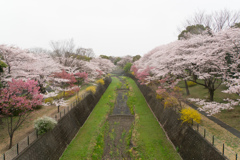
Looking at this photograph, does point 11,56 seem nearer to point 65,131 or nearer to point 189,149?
point 65,131

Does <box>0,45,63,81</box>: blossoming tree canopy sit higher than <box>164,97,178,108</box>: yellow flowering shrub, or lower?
higher

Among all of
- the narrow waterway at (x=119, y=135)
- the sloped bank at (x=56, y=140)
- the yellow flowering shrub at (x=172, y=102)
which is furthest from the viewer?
the yellow flowering shrub at (x=172, y=102)

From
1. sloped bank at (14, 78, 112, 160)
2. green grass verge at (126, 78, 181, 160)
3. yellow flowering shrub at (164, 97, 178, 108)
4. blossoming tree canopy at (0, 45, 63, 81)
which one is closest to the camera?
sloped bank at (14, 78, 112, 160)

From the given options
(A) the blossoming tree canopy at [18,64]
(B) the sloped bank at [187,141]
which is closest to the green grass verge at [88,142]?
(B) the sloped bank at [187,141]

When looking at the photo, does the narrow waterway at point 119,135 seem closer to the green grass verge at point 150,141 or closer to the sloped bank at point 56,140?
the green grass verge at point 150,141

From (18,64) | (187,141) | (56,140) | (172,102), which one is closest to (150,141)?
(187,141)

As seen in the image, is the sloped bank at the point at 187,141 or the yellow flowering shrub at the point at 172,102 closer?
the sloped bank at the point at 187,141

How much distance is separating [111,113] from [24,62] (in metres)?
14.5

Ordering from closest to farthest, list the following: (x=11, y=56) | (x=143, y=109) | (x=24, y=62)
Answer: (x=11, y=56) → (x=24, y=62) → (x=143, y=109)

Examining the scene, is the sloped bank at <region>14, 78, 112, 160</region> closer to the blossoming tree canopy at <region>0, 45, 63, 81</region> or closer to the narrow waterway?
the narrow waterway

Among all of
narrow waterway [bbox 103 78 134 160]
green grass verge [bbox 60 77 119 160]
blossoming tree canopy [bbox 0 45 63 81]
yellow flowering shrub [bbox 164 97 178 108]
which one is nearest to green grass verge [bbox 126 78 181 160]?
narrow waterway [bbox 103 78 134 160]

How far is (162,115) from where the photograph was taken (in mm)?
18969

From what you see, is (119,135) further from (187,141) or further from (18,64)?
(18,64)

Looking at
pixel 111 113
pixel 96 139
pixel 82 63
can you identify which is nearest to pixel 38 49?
pixel 82 63
